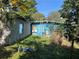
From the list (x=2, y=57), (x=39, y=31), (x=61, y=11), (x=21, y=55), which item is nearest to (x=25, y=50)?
(x=21, y=55)

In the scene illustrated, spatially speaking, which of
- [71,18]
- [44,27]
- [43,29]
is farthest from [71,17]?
[44,27]

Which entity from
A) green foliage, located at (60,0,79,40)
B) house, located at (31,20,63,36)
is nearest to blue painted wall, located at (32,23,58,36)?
house, located at (31,20,63,36)

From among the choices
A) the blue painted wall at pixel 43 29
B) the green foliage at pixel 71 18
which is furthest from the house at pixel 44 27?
the green foliage at pixel 71 18

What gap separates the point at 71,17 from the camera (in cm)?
1684

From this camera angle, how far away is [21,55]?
16.9 m

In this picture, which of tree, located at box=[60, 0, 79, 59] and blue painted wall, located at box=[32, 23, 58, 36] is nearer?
tree, located at box=[60, 0, 79, 59]

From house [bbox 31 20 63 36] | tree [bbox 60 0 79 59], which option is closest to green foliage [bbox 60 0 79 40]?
tree [bbox 60 0 79 59]

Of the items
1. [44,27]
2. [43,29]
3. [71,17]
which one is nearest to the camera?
[71,17]

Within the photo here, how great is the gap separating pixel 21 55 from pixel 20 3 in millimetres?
5595

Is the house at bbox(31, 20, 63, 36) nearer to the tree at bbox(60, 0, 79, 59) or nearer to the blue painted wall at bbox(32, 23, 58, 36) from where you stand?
the blue painted wall at bbox(32, 23, 58, 36)

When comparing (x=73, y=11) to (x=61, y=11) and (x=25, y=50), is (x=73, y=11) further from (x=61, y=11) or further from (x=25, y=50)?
(x=25, y=50)

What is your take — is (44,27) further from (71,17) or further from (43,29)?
(71,17)

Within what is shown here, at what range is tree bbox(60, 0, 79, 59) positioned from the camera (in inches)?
645

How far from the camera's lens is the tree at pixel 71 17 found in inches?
645
